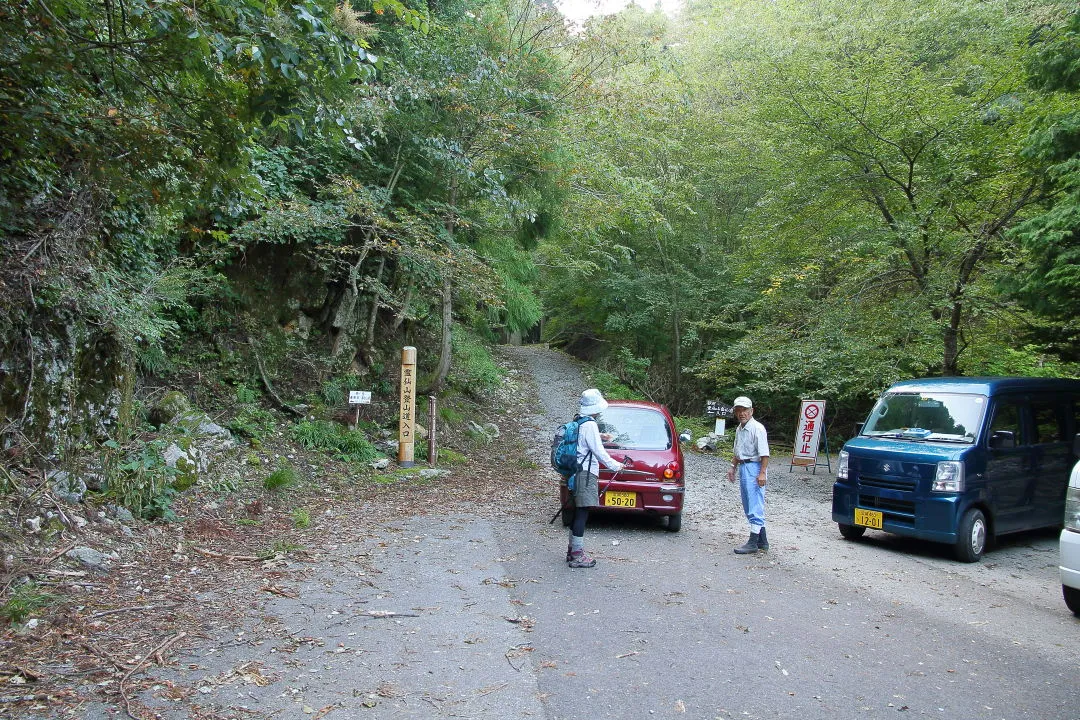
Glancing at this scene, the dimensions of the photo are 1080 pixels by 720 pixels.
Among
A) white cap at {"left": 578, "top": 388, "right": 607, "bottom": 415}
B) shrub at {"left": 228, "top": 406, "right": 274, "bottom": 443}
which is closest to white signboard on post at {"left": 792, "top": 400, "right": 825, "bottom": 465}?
white cap at {"left": 578, "top": 388, "right": 607, "bottom": 415}

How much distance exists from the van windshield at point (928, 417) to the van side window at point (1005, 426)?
205 millimetres

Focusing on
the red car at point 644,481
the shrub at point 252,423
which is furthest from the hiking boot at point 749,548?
the shrub at point 252,423

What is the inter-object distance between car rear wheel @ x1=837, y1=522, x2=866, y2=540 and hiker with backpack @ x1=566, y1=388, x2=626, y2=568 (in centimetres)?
389

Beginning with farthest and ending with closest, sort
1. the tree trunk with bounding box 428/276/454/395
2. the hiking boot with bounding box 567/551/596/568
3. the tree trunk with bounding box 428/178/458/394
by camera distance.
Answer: the tree trunk with bounding box 428/276/454/395 → the tree trunk with bounding box 428/178/458/394 → the hiking boot with bounding box 567/551/596/568

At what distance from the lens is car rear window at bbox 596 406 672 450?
862 centimetres

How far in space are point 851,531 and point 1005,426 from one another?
2.19 m

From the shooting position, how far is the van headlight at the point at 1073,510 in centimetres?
528

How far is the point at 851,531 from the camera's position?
28.3ft

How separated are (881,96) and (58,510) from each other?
526 inches

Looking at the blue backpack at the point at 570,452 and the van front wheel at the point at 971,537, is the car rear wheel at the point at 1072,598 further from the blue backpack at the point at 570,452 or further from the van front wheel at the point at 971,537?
the blue backpack at the point at 570,452

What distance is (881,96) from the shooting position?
1193 centimetres

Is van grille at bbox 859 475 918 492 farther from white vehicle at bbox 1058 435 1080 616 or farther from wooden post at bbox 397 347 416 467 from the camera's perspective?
wooden post at bbox 397 347 416 467

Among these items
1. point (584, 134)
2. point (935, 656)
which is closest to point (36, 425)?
point (935, 656)

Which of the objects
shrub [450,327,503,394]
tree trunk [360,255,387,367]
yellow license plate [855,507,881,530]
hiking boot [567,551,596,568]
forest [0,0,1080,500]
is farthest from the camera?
shrub [450,327,503,394]
